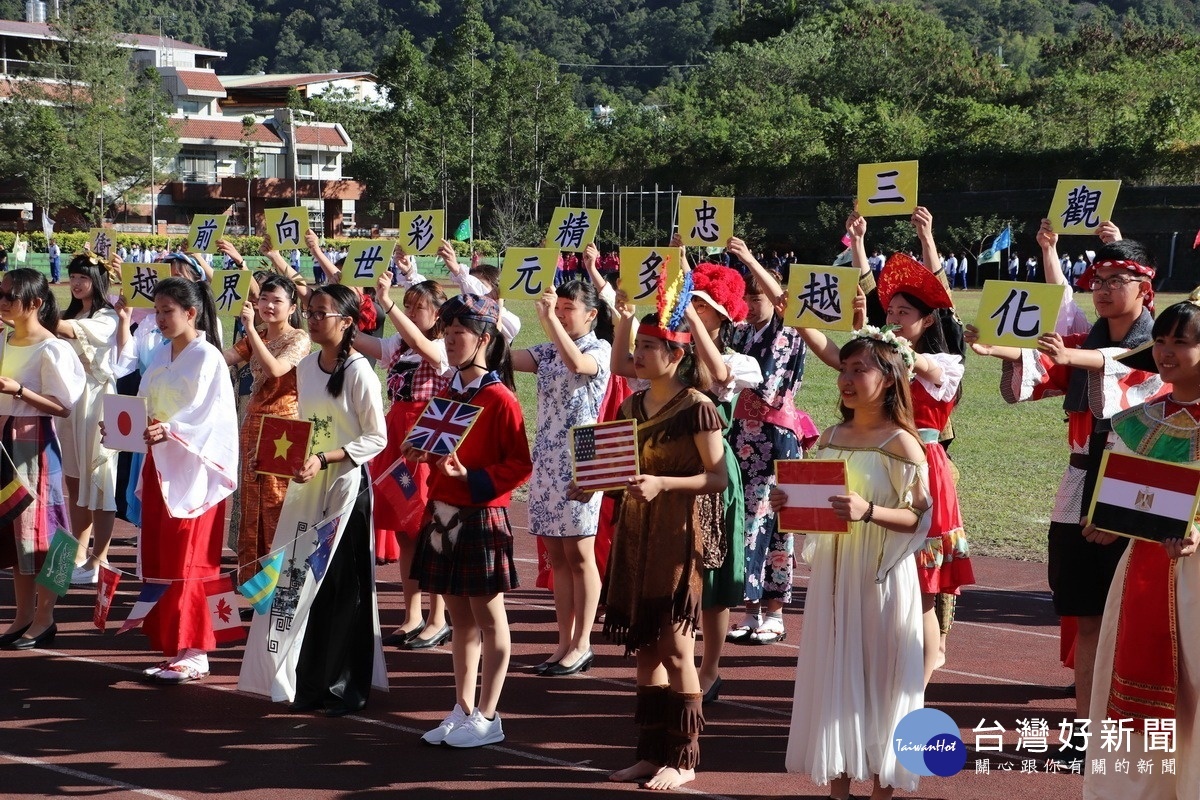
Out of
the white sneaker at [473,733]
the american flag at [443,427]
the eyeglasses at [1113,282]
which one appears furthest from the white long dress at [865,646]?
the american flag at [443,427]

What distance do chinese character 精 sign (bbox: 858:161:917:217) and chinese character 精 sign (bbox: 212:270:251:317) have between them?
143 inches

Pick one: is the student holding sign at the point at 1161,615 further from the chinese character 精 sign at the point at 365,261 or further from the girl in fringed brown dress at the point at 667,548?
the chinese character 精 sign at the point at 365,261

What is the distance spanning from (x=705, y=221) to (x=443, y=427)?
2.96 meters

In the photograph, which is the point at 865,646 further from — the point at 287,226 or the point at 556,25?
the point at 556,25

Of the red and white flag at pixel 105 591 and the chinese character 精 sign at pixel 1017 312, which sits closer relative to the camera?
the chinese character 精 sign at pixel 1017 312

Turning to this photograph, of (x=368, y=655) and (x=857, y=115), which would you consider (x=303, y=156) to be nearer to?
(x=857, y=115)

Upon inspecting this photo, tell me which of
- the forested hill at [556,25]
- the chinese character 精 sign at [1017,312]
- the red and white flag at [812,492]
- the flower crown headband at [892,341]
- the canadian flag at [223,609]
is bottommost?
the canadian flag at [223,609]

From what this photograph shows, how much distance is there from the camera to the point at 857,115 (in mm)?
63469

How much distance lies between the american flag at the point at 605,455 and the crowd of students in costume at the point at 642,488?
3.8 inches

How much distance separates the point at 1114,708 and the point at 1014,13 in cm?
14757

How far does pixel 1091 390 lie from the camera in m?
5.40

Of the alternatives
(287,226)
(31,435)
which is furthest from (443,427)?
(287,226)

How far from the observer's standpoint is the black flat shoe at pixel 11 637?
7.27 meters

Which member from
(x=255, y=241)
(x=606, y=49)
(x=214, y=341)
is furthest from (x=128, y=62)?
(x=606, y=49)
